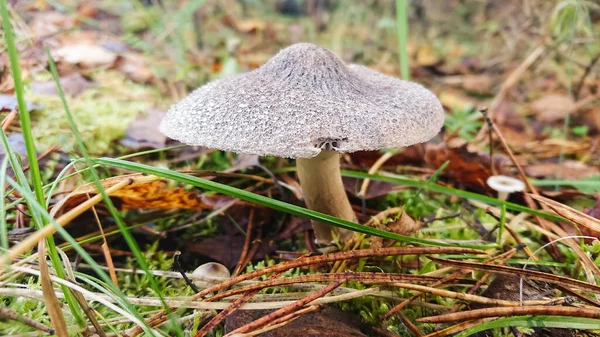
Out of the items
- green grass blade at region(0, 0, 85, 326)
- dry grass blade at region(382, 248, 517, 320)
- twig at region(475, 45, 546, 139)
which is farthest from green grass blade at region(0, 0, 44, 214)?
twig at region(475, 45, 546, 139)

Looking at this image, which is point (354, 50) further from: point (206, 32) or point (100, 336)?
point (100, 336)

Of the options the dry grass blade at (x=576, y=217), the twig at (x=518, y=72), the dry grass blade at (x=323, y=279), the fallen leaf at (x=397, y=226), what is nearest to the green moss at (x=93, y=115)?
the dry grass blade at (x=323, y=279)

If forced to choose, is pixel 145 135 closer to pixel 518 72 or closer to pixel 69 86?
pixel 69 86

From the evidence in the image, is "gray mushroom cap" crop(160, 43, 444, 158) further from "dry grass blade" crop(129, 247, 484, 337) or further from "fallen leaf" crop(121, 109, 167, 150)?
"fallen leaf" crop(121, 109, 167, 150)

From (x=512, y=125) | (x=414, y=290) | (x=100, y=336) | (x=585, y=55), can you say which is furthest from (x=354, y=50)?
(x=100, y=336)

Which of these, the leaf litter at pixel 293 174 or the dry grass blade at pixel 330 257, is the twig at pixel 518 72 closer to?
the leaf litter at pixel 293 174

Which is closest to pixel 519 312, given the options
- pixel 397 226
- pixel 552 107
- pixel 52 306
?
pixel 397 226
